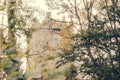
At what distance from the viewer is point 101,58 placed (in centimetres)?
1386

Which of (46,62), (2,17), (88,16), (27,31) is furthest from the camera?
(88,16)

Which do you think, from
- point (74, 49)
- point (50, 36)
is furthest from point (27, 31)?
point (50, 36)

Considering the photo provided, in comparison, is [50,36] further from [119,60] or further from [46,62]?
[46,62]

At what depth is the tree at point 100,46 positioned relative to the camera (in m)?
13.3

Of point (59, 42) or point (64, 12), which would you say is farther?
point (64, 12)

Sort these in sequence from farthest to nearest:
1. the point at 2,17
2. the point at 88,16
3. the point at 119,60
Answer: the point at 88,16
the point at 119,60
the point at 2,17

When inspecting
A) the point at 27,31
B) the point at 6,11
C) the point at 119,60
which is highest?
the point at 6,11

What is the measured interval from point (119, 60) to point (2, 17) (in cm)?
710

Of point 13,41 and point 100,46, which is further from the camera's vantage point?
point 100,46

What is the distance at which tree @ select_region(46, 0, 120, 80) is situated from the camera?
1329cm

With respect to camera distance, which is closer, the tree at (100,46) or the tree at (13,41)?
the tree at (13,41)

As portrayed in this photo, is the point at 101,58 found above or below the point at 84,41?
below

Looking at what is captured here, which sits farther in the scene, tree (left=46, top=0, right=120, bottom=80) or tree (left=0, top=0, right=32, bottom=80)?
tree (left=46, top=0, right=120, bottom=80)

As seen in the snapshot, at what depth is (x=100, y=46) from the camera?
1399 cm
